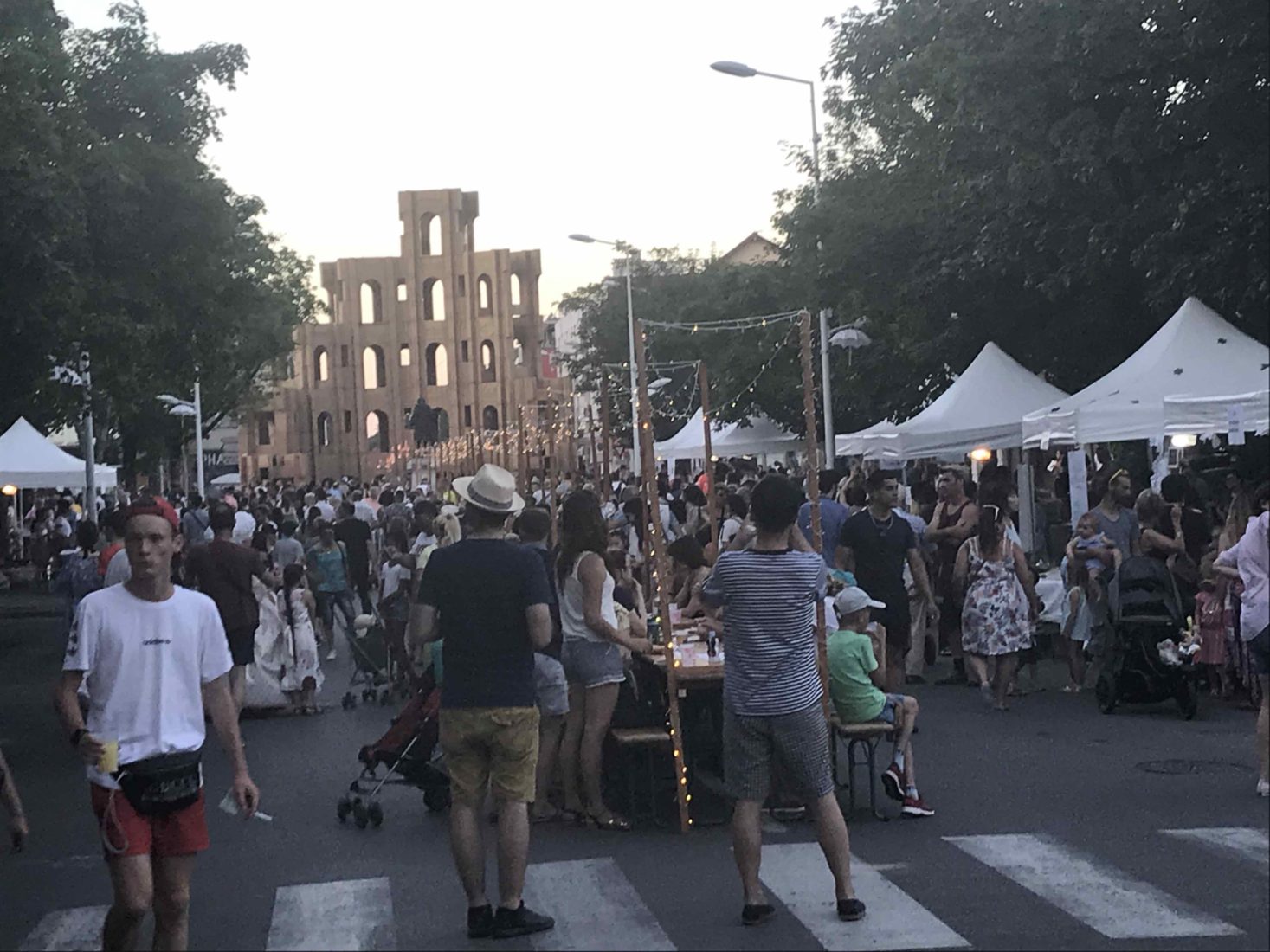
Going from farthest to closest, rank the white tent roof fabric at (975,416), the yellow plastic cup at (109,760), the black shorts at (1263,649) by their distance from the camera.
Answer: the white tent roof fabric at (975,416), the black shorts at (1263,649), the yellow plastic cup at (109,760)

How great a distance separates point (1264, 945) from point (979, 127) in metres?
18.5

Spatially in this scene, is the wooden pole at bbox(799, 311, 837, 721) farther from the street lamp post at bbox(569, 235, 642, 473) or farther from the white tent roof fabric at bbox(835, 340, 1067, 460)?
the street lamp post at bbox(569, 235, 642, 473)

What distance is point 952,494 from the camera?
17.2 metres

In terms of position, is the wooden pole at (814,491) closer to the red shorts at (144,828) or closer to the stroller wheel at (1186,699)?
the red shorts at (144,828)

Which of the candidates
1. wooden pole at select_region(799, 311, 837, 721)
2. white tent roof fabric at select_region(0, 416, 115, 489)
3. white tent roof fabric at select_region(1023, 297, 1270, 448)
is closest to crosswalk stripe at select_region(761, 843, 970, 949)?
wooden pole at select_region(799, 311, 837, 721)

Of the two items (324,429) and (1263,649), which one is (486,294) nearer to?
(324,429)

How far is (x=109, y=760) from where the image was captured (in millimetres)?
5883

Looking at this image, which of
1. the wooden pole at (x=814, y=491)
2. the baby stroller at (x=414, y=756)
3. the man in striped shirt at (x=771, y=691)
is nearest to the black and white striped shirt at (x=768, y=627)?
the man in striped shirt at (x=771, y=691)

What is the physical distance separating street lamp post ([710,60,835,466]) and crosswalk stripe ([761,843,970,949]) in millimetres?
23248

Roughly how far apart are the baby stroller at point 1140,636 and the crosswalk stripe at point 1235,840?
4.68 metres

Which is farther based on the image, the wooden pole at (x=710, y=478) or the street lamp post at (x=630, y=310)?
the street lamp post at (x=630, y=310)

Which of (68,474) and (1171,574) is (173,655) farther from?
(68,474)

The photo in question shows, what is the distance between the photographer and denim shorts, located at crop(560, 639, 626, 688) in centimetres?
1019

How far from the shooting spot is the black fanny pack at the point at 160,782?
5.93 metres
